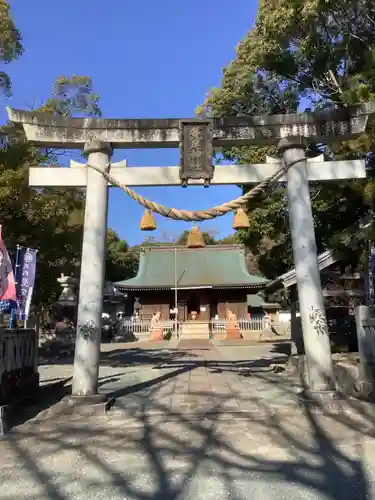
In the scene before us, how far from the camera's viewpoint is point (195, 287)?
3059cm

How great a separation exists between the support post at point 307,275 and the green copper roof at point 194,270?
22.4m

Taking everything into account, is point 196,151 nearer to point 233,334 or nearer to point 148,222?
point 148,222

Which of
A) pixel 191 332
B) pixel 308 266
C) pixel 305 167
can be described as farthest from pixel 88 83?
pixel 191 332

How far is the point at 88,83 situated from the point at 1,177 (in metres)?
7.77

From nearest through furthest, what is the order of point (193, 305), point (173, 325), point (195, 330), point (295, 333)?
point (295, 333)
point (195, 330)
point (173, 325)
point (193, 305)

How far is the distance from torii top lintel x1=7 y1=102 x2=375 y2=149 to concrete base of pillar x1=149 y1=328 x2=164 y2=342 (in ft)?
74.8

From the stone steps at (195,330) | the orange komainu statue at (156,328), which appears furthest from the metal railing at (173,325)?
the orange komainu statue at (156,328)

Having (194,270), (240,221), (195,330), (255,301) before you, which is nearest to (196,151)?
(240,221)

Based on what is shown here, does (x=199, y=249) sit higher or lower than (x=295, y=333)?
higher

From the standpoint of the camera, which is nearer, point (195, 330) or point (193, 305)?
point (195, 330)

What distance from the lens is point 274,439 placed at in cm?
529

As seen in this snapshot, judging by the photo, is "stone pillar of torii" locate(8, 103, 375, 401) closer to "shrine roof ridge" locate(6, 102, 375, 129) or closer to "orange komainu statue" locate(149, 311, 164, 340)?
"shrine roof ridge" locate(6, 102, 375, 129)

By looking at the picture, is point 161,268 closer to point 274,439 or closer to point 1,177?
point 1,177

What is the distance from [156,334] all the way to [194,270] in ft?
20.6
